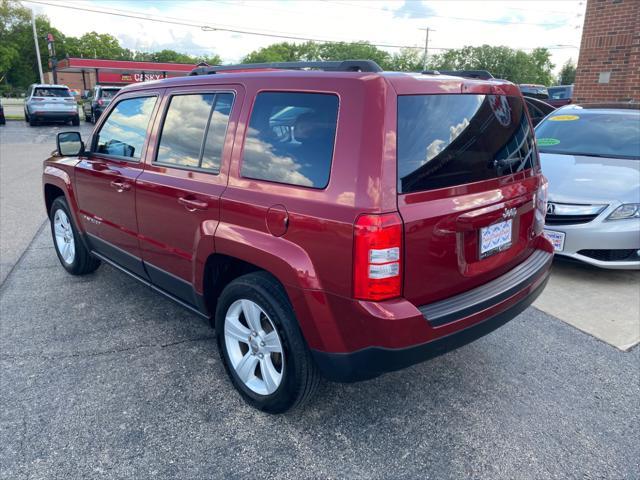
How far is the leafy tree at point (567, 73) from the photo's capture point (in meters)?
75.8

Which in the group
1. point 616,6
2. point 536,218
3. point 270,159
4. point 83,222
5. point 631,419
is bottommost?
point 631,419

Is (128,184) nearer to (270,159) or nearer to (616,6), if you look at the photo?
(270,159)

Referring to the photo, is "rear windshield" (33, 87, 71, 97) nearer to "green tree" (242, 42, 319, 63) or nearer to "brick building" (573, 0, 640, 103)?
"brick building" (573, 0, 640, 103)

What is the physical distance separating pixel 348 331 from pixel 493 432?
107cm

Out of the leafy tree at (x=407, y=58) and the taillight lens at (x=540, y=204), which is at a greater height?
the leafy tree at (x=407, y=58)

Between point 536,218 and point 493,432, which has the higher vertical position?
point 536,218

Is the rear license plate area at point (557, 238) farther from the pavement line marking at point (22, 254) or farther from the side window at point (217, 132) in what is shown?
the pavement line marking at point (22, 254)

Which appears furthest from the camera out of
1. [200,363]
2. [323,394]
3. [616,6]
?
[616,6]

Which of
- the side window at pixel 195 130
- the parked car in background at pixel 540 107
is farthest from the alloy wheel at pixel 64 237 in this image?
the parked car in background at pixel 540 107

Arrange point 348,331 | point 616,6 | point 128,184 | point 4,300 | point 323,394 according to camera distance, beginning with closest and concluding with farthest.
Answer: point 348,331, point 323,394, point 128,184, point 4,300, point 616,6

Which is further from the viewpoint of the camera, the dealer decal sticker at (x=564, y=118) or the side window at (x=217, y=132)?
the dealer decal sticker at (x=564, y=118)

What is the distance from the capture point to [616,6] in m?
9.34

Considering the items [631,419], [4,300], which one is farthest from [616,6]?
[4,300]

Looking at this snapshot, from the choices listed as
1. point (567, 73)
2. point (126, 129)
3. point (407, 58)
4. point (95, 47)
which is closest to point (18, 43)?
point (95, 47)
